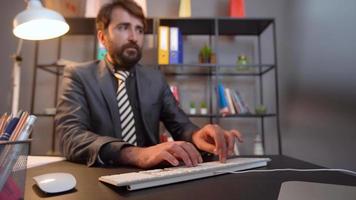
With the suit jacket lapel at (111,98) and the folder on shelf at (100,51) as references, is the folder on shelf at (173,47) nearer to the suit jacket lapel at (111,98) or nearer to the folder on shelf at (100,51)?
the folder on shelf at (100,51)

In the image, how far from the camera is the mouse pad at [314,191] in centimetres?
42

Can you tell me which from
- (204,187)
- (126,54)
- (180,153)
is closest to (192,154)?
(180,153)

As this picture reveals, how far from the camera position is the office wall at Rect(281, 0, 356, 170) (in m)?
1.80

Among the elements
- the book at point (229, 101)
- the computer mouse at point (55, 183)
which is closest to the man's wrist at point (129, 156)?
the computer mouse at point (55, 183)

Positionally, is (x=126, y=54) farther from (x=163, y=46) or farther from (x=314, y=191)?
(x=314, y=191)

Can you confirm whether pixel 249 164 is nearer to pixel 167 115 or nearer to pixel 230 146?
pixel 230 146

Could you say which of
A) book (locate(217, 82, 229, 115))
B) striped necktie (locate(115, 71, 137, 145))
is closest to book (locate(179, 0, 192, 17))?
book (locate(217, 82, 229, 115))

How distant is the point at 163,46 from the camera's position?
1900mm

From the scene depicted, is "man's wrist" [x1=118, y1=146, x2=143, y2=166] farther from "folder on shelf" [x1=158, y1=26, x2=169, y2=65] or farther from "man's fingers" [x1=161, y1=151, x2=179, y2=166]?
"folder on shelf" [x1=158, y1=26, x2=169, y2=65]

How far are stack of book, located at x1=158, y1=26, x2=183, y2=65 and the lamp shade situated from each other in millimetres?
1040

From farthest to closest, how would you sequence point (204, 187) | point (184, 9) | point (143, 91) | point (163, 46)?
point (184, 9), point (163, 46), point (143, 91), point (204, 187)

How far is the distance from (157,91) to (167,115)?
0.44 feet

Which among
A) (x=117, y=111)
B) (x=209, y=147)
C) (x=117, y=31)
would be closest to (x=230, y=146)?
(x=209, y=147)

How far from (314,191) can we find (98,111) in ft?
2.86
